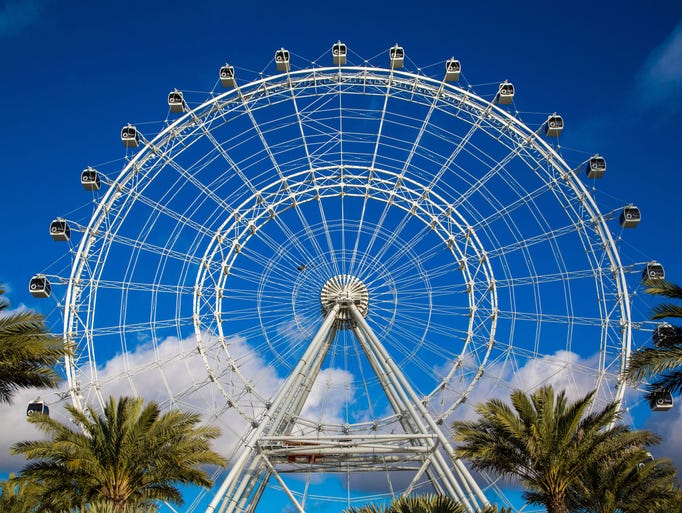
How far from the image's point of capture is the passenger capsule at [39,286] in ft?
108

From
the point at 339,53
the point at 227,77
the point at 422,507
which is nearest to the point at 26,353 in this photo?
the point at 422,507

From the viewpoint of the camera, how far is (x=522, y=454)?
20422 mm

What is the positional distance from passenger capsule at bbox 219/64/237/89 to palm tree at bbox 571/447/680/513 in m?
25.1

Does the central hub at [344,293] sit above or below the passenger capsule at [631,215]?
below

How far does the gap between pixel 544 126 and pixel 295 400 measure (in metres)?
18.7

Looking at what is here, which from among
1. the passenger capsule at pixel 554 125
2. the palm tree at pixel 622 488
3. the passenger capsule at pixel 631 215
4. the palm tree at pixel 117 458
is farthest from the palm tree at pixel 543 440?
the passenger capsule at pixel 554 125

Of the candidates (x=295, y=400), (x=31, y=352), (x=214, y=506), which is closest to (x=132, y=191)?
(x=295, y=400)

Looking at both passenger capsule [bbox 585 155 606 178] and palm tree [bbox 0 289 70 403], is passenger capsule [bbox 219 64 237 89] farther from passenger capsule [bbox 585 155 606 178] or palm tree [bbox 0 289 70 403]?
palm tree [bbox 0 289 70 403]

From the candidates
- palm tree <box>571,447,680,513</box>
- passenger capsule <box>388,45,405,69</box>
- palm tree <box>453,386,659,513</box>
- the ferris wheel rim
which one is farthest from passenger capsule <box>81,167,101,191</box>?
palm tree <box>571,447,680,513</box>

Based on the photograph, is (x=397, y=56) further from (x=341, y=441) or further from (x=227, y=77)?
(x=341, y=441)

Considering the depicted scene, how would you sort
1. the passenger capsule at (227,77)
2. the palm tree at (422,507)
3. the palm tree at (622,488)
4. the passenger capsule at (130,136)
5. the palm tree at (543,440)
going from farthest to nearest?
the passenger capsule at (227,77), the passenger capsule at (130,136), the palm tree at (622,488), the palm tree at (543,440), the palm tree at (422,507)

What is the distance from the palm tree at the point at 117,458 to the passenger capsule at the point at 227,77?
66.5 ft

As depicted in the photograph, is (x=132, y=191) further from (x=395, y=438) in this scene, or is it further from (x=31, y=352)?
(x=31, y=352)

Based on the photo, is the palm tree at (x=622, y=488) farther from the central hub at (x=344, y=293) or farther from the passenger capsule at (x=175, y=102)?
the passenger capsule at (x=175, y=102)
